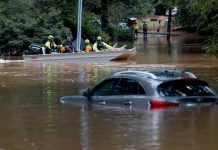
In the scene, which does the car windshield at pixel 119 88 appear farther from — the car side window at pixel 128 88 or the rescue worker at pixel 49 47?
the rescue worker at pixel 49 47

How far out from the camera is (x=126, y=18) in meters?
66.3

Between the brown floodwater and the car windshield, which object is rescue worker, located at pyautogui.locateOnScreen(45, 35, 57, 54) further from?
the car windshield

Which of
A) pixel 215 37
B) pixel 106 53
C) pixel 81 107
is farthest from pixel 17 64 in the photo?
pixel 81 107

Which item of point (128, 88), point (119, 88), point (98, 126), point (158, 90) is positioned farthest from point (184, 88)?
point (98, 126)

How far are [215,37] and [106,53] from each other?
1850cm

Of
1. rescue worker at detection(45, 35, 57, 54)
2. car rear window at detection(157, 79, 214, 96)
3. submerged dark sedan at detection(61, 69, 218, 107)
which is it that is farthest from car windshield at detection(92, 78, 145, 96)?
rescue worker at detection(45, 35, 57, 54)

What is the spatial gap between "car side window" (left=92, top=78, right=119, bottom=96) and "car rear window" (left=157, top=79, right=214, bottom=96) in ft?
3.92

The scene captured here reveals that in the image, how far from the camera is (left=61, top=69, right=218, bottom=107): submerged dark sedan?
11.7 metres

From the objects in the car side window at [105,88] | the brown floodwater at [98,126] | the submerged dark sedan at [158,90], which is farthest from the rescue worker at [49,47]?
the submerged dark sedan at [158,90]

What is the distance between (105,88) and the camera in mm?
13047

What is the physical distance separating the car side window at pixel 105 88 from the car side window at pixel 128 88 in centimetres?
13

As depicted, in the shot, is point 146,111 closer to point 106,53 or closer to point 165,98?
point 165,98

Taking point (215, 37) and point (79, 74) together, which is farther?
point (79, 74)

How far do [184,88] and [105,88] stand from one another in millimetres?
1944
